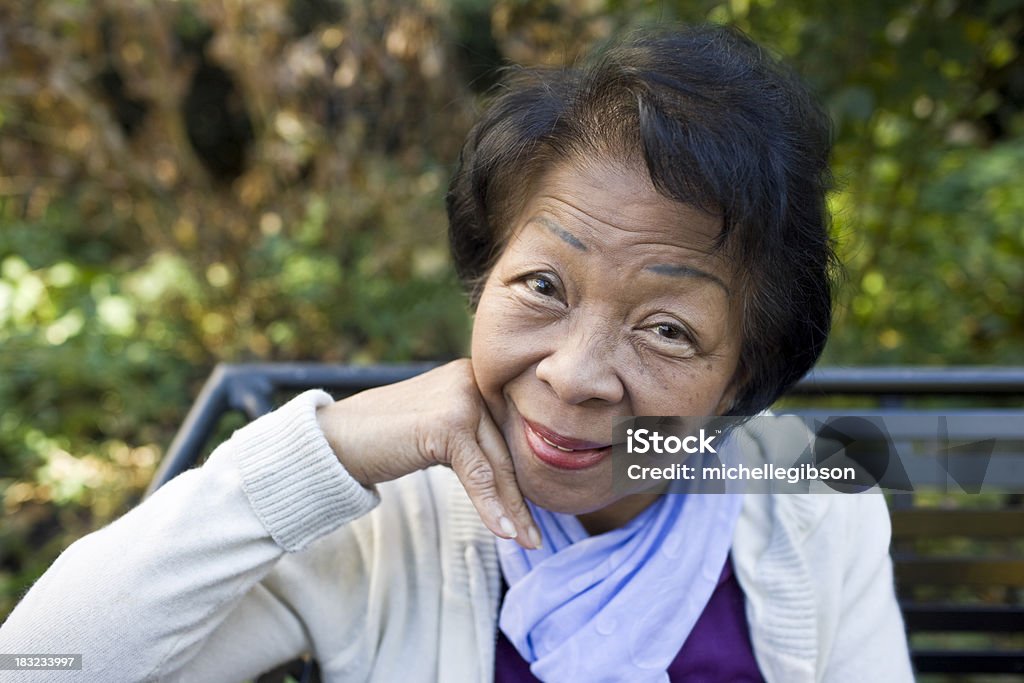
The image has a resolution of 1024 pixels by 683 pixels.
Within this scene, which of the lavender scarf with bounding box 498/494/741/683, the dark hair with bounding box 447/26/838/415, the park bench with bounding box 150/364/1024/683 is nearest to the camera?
the dark hair with bounding box 447/26/838/415

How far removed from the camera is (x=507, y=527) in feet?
4.33

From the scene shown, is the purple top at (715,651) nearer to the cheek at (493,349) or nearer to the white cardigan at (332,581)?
the white cardigan at (332,581)

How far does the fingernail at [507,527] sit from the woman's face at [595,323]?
65mm

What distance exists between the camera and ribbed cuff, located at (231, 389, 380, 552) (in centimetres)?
131

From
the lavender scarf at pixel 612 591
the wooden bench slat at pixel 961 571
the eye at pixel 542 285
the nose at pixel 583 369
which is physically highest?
the eye at pixel 542 285

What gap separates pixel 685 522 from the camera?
1.54 metres

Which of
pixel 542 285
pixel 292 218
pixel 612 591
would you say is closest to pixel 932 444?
pixel 612 591

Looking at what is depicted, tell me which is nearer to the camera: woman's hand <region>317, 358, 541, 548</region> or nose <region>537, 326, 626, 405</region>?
nose <region>537, 326, 626, 405</region>

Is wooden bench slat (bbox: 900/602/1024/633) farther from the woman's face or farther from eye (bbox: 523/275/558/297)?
eye (bbox: 523/275/558/297)

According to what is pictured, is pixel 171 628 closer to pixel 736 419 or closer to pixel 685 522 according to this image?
pixel 685 522

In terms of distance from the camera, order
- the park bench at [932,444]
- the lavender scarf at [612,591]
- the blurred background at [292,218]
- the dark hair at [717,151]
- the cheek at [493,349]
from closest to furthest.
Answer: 1. the dark hair at [717,151]
2. the cheek at [493,349]
3. the lavender scarf at [612,591]
4. the park bench at [932,444]
5. the blurred background at [292,218]

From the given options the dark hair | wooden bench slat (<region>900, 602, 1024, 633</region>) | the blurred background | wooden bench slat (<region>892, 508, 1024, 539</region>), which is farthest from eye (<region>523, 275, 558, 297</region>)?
the blurred background

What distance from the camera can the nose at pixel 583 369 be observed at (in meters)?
1.23

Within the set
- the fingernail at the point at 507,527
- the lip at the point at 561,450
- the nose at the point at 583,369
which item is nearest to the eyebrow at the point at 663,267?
the nose at the point at 583,369
